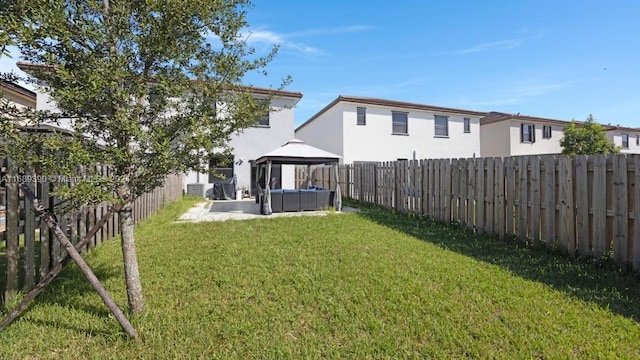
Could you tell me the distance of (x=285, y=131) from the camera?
1725 cm

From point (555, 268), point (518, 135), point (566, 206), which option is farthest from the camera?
point (518, 135)

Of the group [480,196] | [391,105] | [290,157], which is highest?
[391,105]

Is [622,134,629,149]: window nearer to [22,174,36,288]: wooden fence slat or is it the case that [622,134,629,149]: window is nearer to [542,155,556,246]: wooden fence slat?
[542,155,556,246]: wooden fence slat

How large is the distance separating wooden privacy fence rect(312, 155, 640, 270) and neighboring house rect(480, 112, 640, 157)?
1896 centimetres

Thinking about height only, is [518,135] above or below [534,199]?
above

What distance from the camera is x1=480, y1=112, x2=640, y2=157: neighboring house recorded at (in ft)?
77.2

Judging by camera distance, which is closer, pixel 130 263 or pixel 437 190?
pixel 130 263

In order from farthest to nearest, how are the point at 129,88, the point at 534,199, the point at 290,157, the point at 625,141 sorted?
the point at 625,141
the point at 290,157
the point at 534,199
the point at 129,88

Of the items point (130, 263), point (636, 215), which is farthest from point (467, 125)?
point (130, 263)

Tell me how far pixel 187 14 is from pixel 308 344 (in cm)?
292

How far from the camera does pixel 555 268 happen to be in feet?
13.9

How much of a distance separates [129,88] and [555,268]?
552cm

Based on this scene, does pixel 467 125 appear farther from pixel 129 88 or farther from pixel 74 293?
pixel 74 293

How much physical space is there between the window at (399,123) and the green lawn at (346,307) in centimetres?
1505
